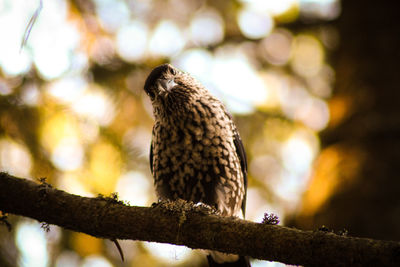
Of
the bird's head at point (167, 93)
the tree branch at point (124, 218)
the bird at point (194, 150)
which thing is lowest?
the tree branch at point (124, 218)

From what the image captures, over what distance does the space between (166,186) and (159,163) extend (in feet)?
0.70

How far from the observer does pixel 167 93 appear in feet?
12.1

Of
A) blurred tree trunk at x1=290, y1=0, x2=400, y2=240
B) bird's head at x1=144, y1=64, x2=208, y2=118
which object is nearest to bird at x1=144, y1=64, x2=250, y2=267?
bird's head at x1=144, y1=64, x2=208, y2=118

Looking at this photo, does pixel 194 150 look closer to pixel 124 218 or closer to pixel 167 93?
pixel 167 93

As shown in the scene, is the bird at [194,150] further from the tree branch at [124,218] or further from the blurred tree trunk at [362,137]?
the tree branch at [124,218]

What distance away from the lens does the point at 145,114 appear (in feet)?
16.9

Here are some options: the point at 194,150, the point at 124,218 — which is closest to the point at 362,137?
the point at 194,150

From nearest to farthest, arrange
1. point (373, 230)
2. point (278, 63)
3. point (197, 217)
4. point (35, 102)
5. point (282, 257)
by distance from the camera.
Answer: point (282, 257) < point (197, 217) < point (373, 230) < point (35, 102) < point (278, 63)

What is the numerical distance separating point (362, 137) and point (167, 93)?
1.76m

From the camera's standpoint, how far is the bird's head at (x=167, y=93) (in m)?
3.67

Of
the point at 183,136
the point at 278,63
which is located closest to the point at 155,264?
the point at 183,136

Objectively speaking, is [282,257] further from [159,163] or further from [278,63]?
[278,63]

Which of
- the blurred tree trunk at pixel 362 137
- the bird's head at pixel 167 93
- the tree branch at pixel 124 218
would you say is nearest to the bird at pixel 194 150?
the bird's head at pixel 167 93

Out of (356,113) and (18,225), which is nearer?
(18,225)
